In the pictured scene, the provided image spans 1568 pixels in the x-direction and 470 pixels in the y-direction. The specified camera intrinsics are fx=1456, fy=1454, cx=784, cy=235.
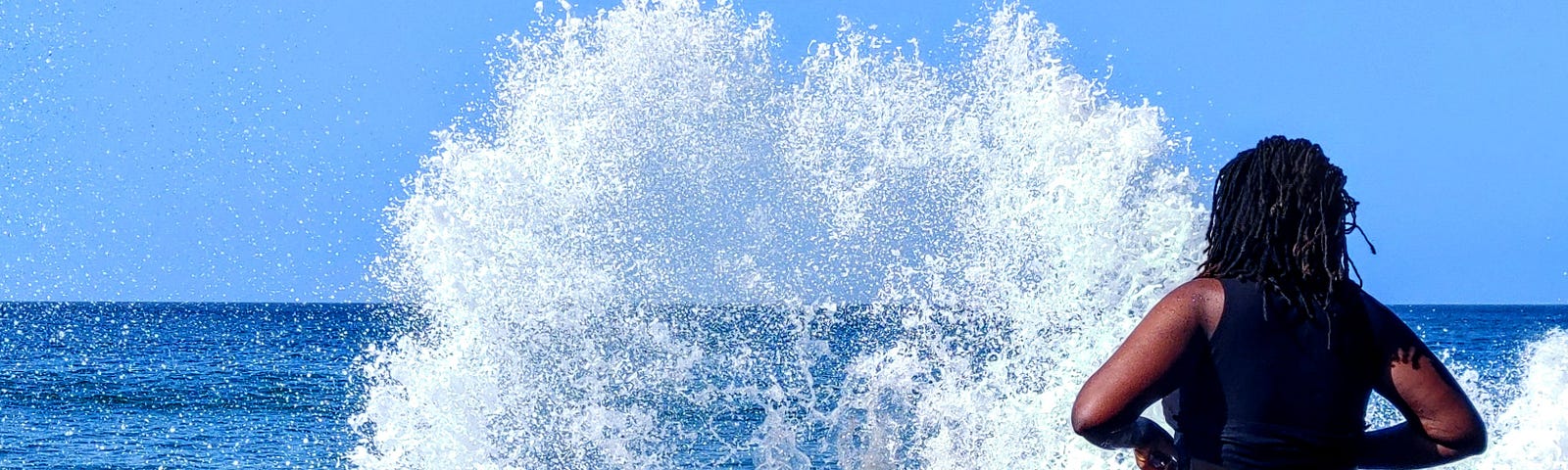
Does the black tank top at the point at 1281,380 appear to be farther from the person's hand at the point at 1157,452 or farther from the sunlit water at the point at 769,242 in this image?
the sunlit water at the point at 769,242

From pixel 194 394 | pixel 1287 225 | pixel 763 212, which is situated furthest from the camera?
pixel 194 394

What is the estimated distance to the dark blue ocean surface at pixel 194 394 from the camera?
19500mm

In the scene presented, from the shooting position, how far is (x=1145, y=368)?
2.10 meters

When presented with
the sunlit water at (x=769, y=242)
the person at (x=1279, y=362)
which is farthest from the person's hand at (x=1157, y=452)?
the sunlit water at (x=769, y=242)

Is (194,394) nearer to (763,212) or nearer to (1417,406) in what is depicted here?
(763,212)

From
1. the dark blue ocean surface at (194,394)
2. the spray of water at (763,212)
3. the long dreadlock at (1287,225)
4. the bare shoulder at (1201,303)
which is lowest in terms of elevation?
the bare shoulder at (1201,303)

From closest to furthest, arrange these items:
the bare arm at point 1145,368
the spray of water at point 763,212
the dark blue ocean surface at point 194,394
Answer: the bare arm at point 1145,368 < the spray of water at point 763,212 < the dark blue ocean surface at point 194,394

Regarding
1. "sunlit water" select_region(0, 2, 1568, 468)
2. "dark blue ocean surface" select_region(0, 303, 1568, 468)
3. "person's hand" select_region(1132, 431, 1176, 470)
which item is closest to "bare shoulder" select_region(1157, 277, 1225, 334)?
"person's hand" select_region(1132, 431, 1176, 470)

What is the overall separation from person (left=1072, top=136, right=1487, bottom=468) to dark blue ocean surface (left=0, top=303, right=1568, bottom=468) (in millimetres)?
9191

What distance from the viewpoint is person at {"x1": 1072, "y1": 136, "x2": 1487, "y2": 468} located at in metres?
2.13

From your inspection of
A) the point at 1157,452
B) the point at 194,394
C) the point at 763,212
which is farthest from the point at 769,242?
the point at 194,394

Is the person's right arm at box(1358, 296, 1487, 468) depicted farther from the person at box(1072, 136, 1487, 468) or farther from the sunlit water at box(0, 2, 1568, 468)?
the sunlit water at box(0, 2, 1568, 468)

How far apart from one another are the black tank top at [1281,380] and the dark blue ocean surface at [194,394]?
9219 mm

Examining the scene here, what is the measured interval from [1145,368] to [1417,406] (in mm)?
451
